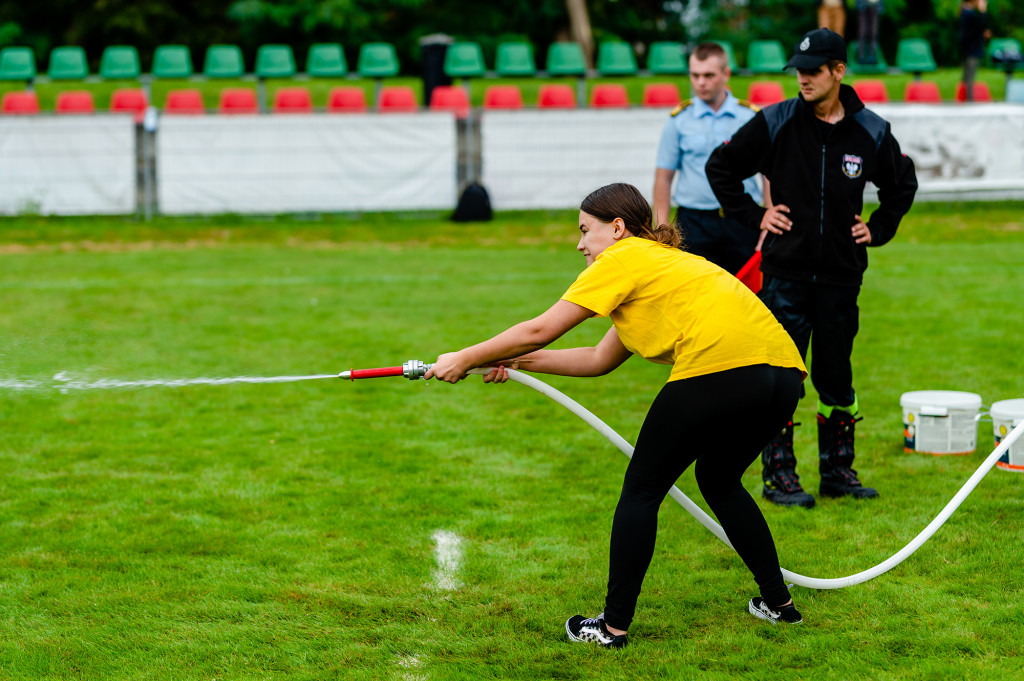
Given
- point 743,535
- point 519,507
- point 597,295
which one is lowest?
point 519,507

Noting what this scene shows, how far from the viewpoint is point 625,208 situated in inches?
157

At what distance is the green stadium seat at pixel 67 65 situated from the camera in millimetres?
26750

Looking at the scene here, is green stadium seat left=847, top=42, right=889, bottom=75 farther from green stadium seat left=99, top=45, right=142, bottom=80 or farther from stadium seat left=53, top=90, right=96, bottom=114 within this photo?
stadium seat left=53, top=90, right=96, bottom=114

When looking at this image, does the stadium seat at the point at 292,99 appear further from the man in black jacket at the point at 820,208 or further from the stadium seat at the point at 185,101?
the man in black jacket at the point at 820,208

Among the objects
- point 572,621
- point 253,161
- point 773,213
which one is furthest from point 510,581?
point 253,161

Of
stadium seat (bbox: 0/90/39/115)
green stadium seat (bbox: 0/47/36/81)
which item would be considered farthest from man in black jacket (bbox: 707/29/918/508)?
green stadium seat (bbox: 0/47/36/81)

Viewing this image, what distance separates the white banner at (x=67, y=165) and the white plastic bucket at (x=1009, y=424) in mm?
14273

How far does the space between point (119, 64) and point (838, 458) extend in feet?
82.0

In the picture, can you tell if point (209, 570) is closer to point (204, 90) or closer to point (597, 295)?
point (597, 295)

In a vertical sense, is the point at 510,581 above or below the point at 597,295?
below

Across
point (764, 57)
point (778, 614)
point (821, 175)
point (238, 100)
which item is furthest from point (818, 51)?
point (764, 57)

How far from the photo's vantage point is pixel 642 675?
3.96m

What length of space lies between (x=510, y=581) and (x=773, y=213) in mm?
2199

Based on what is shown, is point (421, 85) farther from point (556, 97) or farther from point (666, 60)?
point (556, 97)
